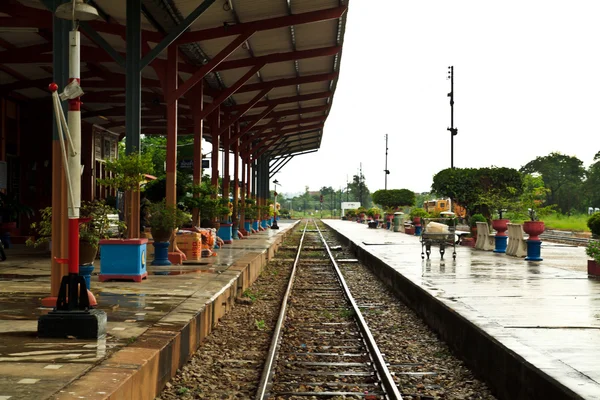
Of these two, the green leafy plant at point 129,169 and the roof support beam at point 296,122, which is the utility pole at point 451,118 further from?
the green leafy plant at point 129,169

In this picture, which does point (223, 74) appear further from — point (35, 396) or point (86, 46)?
point (35, 396)

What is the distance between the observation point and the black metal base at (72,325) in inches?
241

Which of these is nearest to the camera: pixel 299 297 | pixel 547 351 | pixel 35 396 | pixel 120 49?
pixel 35 396

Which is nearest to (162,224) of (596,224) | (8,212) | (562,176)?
(8,212)

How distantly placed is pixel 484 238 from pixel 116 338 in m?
16.6

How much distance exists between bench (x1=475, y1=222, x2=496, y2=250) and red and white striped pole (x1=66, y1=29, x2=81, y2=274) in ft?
53.4

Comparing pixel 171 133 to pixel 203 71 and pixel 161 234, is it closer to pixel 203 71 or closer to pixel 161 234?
pixel 203 71

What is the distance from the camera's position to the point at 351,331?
9.25 m

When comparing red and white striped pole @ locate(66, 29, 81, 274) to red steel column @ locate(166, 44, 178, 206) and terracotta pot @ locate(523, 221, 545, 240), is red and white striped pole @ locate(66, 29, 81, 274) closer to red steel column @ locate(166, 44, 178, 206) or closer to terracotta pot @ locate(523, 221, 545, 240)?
red steel column @ locate(166, 44, 178, 206)

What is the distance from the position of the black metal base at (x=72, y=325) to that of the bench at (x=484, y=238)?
16316mm

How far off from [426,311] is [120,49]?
11.9 m

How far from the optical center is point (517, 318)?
7.70m

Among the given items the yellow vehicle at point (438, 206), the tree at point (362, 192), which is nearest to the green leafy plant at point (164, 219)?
the yellow vehicle at point (438, 206)

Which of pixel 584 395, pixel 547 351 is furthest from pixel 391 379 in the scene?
pixel 584 395
